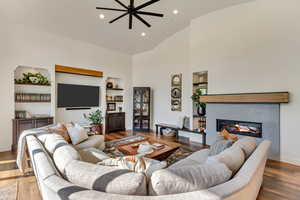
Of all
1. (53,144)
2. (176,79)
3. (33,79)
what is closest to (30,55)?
(33,79)

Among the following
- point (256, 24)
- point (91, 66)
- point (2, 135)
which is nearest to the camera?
point (256, 24)

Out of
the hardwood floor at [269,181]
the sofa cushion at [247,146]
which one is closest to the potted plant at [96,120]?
the hardwood floor at [269,181]

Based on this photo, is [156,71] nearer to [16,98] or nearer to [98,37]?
[98,37]

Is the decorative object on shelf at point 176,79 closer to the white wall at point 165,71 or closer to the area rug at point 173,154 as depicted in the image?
the white wall at point 165,71

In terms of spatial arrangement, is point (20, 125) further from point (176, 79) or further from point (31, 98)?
point (176, 79)

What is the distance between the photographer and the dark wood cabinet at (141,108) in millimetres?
6176

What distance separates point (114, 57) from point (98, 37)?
3.86 ft

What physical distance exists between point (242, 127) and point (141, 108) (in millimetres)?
3682

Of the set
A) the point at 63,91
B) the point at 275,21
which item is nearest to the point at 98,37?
the point at 63,91

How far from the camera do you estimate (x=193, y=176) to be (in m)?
1.04

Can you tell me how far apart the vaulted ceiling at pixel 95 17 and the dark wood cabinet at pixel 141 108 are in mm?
2006

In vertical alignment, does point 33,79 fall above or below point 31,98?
above

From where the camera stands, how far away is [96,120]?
5145 mm

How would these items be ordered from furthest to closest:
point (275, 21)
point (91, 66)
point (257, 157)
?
point (91, 66), point (275, 21), point (257, 157)
